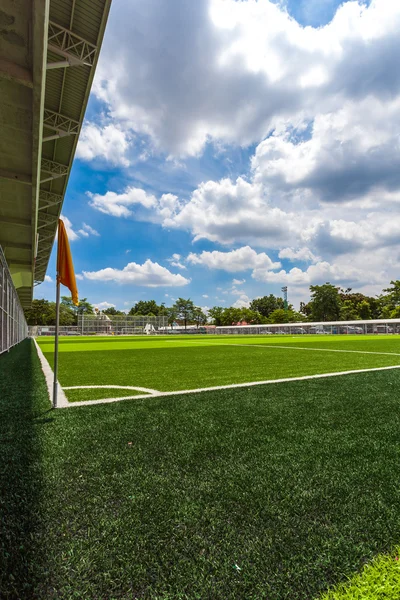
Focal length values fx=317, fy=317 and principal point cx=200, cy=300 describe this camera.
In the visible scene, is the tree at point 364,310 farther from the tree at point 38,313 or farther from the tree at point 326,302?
the tree at point 38,313

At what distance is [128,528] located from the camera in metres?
1.72

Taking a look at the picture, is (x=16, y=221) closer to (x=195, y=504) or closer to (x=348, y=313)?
(x=195, y=504)

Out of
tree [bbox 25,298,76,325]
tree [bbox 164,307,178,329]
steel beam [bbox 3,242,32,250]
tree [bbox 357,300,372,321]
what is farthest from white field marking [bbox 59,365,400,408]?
tree [bbox 164,307,178,329]

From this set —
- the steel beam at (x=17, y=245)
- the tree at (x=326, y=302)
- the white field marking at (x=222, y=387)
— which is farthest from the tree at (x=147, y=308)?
the white field marking at (x=222, y=387)

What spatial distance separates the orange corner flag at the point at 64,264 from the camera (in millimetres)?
4301

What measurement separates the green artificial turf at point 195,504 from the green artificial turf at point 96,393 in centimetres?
127

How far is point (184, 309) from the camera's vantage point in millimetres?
95000

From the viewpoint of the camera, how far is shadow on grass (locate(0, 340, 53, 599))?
55.9 inches

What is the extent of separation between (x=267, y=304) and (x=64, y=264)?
97.2 meters

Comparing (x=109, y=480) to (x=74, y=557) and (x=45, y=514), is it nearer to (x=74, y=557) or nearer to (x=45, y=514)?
(x=45, y=514)

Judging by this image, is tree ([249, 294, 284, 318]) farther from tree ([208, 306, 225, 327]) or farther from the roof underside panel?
the roof underside panel

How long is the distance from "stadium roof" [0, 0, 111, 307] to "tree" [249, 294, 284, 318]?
289ft

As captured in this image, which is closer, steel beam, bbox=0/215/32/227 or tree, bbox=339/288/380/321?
steel beam, bbox=0/215/32/227

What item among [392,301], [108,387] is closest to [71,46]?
[108,387]
